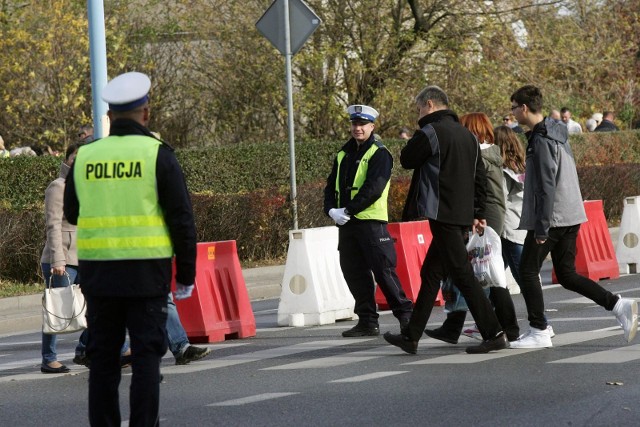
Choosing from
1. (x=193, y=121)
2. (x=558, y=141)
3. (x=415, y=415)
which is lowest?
(x=415, y=415)

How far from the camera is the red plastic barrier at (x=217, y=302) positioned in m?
11.7

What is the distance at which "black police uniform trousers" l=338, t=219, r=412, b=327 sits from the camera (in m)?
11.5

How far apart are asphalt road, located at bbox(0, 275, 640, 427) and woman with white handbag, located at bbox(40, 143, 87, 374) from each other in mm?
210

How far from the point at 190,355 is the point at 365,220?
2.08 meters

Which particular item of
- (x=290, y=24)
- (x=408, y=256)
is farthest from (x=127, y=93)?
(x=290, y=24)

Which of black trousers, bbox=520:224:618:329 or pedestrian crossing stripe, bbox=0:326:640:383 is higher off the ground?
black trousers, bbox=520:224:618:329

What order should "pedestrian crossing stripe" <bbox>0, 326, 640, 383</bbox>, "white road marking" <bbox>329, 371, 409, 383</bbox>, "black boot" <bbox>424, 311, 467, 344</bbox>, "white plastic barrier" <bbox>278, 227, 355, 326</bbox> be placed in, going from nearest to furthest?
"white road marking" <bbox>329, 371, 409, 383</bbox>, "pedestrian crossing stripe" <bbox>0, 326, 640, 383</bbox>, "black boot" <bbox>424, 311, 467, 344</bbox>, "white plastic barrier" <bbox>278, 227, 355, 326</bbox>

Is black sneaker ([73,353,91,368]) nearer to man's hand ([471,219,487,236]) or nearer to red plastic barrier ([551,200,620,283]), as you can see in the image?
man's hand ([471,219,487,236])

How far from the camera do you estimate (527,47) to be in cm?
2820

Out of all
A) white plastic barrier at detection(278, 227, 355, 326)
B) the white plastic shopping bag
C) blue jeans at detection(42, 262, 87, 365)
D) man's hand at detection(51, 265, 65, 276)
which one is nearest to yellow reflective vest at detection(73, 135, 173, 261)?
man's hand at detection(51, 265, 65, 276)

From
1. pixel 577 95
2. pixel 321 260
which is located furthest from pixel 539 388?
pixel 577 95

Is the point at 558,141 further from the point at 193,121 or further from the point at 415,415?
the point at 193,121

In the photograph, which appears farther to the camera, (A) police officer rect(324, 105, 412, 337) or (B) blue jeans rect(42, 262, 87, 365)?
(A) police officer rect(324, 105, 412, 337)

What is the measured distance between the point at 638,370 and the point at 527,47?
19853mm
